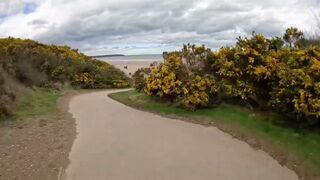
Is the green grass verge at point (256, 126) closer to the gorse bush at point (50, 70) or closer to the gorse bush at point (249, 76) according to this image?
the gorse bush at point (249, 76)

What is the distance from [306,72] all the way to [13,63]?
1890 cm

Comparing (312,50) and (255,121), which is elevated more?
(312,50)

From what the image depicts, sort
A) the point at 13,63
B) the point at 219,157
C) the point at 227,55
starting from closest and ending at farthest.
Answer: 1. the point at 219,157
2. the point at 227,55
3. the point at 13,63

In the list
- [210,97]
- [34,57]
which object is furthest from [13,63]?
[210,97]

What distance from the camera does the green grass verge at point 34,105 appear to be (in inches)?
672

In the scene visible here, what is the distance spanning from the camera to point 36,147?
11.9 meters

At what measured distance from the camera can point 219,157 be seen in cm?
1068

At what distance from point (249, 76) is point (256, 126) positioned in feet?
7.59

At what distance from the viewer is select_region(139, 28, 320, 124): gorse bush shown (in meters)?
11.9

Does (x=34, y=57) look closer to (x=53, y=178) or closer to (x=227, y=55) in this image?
(x=227, y=55)

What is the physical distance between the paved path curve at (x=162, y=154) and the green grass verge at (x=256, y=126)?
551 millimetres

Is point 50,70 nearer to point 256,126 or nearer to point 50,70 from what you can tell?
point 50,70

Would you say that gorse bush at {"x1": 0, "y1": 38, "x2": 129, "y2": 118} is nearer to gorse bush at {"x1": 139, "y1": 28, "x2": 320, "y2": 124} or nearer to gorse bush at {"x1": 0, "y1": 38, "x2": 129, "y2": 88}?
gorse bush at {"x1": 0, "y1": 38, "x2": 129, "y2": 88}

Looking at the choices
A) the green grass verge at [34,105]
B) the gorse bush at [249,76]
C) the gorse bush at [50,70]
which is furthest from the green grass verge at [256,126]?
the gorse bush at [50,70]
